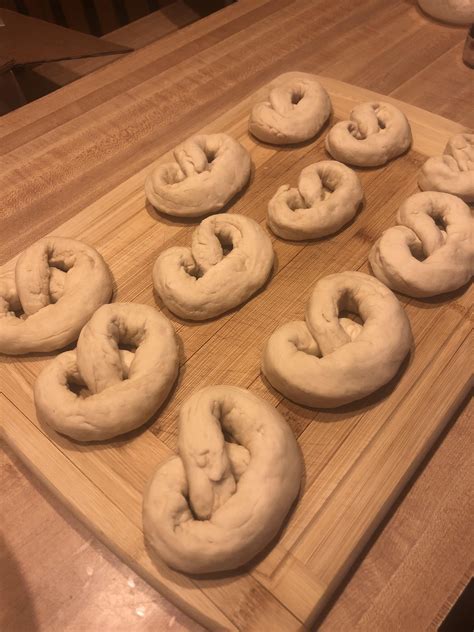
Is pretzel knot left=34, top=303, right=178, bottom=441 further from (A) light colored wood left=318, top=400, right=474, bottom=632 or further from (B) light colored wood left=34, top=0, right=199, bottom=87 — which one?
(B) light colored wood left=34, top=0, right=199, bottom=87

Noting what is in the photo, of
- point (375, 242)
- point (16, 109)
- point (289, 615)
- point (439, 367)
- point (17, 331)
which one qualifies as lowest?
point (289, 615)

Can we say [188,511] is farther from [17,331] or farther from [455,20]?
[455,20]

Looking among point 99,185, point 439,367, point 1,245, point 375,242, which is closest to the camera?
point 439,367

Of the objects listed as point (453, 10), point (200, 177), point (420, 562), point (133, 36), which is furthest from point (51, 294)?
point (453, 10)

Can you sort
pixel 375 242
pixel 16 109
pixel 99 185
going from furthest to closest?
pixel 16 109 → pixel 99 185 → pixel 375 242

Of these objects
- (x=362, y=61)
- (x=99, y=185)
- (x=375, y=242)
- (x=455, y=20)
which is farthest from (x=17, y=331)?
(x=455, y=20)

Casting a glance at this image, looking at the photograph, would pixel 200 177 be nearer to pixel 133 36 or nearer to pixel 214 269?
pixel 214 269

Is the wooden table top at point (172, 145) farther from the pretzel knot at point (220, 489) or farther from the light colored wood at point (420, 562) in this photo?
the pretzel knot at point (220, 489)

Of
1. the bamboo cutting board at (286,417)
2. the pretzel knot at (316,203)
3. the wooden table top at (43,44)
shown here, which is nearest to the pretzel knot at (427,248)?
the bamboo cutting board at (286,417)
